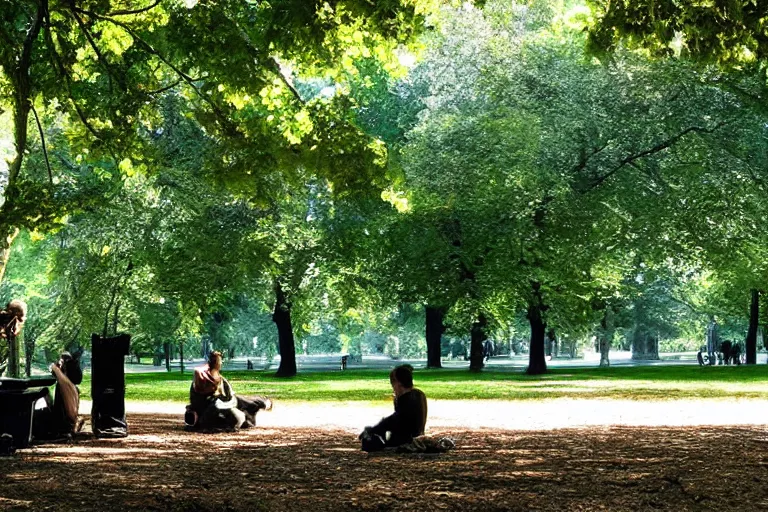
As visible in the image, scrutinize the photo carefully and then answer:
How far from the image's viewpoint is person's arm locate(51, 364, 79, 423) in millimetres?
13352

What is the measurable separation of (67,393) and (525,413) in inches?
348

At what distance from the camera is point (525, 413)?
62.1 feet

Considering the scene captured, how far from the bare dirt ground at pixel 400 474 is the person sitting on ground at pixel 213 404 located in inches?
41.3

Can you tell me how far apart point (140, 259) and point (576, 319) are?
669 inches

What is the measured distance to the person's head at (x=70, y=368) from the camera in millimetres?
13633

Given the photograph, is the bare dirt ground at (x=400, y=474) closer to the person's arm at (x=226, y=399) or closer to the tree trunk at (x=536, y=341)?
the person's arm at (x=226, y=399)

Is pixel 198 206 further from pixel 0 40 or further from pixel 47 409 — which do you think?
pixel 47 409

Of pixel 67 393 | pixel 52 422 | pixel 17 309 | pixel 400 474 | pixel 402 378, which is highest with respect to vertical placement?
pixel 17 309

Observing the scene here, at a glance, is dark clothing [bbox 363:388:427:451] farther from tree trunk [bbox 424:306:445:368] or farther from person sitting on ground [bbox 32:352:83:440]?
tree trunk [bbox 424:306:445:368]

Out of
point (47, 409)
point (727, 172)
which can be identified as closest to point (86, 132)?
point (47, 409)

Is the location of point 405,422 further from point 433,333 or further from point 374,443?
point 433,333

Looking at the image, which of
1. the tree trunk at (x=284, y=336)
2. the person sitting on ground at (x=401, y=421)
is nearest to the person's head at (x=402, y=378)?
the person sitting on ground at (x=401, y=421)

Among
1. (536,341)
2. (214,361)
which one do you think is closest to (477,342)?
(536,341)

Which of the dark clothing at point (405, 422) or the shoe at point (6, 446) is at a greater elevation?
the dark clothing at point (405, 422)
